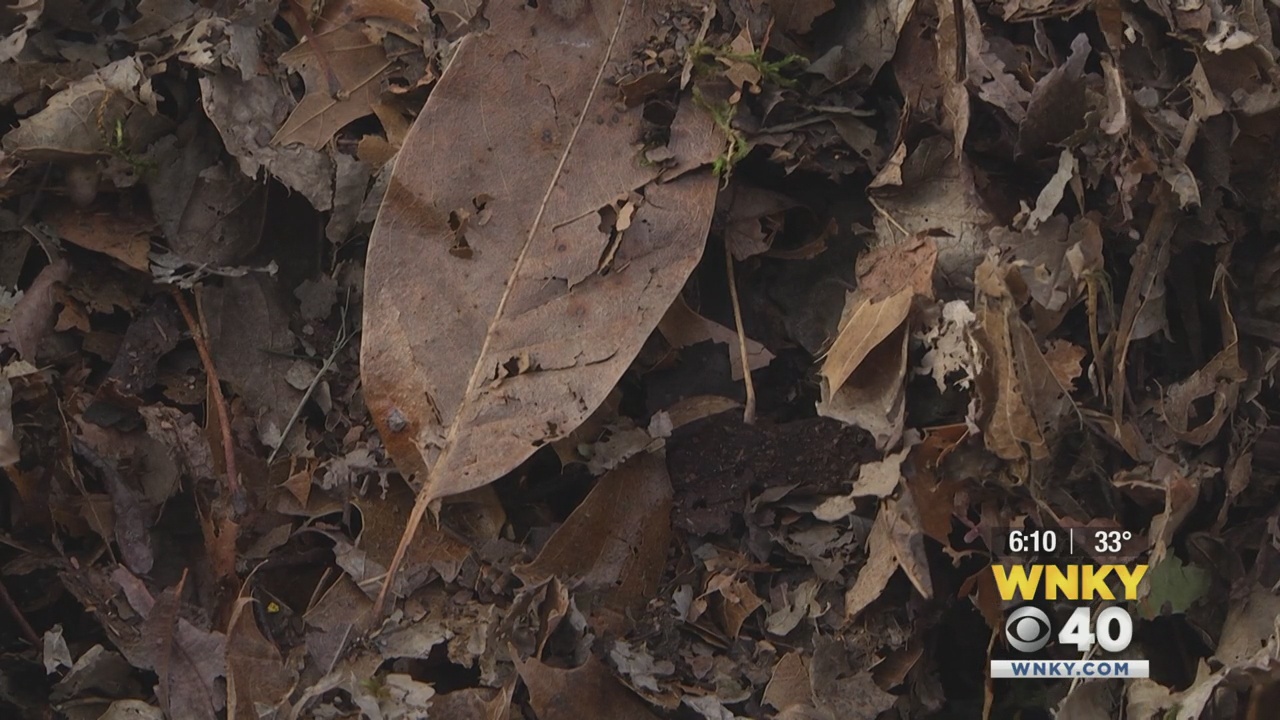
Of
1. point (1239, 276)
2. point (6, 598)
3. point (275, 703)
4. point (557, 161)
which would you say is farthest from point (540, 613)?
point (1239, 276)

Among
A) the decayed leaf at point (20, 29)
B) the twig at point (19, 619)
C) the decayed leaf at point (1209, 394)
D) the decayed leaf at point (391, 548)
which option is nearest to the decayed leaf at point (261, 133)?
the decayed leaf at point (20, 29)

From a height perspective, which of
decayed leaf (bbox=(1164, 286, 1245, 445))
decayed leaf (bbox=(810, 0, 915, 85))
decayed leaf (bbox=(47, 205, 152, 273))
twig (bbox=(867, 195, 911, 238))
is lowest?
decayed leaf (bbox=(1164, 286, 1245, 445))

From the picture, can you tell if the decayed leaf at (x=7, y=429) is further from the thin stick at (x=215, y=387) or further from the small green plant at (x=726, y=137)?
the small green plant at (x=726, y=137)

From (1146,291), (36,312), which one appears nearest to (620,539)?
(1146,291)

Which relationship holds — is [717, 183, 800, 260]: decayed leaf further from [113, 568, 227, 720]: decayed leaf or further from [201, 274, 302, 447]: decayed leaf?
[113, 568, 227, 720]: decayed leaf

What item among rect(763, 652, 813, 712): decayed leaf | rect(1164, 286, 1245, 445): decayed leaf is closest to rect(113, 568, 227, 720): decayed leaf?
rect(763, 652, 813, 712): decayed leaf

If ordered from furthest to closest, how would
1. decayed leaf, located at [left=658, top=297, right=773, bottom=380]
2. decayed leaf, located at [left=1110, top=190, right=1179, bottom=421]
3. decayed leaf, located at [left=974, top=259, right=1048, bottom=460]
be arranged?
decayed leaf, located at [left=658, top=297, right=773, bottom=380] → decayed leaf, located at [left=1110, top=190, right=1179, bottom=421] → decayed leaf, located at [left=974, top=259, right=1048, bottom=460]

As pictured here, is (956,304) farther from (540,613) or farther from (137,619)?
(137,619)
